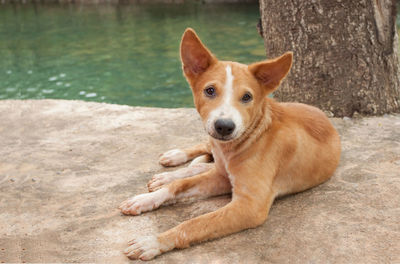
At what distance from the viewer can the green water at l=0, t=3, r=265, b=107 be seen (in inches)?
396

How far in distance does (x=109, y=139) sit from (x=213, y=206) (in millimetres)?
1883

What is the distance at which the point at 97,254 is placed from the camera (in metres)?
2.82

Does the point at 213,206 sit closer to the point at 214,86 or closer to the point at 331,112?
the point at 214,86

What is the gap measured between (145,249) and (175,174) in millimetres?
1111

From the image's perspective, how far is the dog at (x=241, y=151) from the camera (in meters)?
2.94

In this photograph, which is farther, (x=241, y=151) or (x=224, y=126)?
(x=241, y=151)

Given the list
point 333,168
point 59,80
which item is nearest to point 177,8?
point 59,80

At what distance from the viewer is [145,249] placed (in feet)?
9.12

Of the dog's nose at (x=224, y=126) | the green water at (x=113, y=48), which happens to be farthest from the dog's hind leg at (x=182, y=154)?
the green water at (x=113, y=48)

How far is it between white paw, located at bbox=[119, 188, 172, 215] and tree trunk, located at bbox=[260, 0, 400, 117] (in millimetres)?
2408

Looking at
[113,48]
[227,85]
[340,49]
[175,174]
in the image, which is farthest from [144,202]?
[113,48]

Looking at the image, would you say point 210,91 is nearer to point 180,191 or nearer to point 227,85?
point 227,85

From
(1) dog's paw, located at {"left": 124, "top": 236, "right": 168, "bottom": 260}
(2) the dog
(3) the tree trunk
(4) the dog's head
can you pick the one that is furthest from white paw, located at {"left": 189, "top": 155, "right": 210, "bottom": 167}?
(3) the tree trunk

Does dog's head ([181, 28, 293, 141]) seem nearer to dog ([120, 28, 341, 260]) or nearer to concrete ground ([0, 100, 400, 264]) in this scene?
dog ([120, 28, 341, 260])
